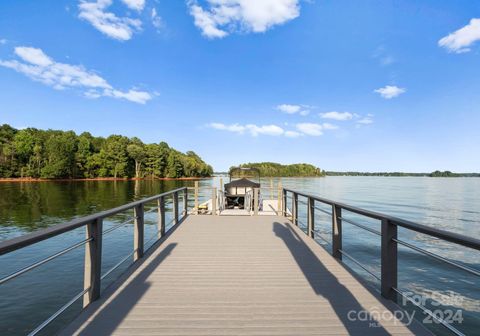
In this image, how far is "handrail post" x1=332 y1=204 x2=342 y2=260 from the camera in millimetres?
4148

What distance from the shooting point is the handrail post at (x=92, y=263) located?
273 cm

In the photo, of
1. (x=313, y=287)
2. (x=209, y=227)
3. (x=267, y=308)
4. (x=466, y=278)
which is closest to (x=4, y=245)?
(x=267, y=308)

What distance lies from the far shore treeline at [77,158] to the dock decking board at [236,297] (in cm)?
6689

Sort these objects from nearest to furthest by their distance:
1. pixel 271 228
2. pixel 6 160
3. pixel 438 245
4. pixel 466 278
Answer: pixel 271 228, pixel 466 278, pixel 438 245, pixel 6 160

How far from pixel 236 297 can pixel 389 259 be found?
1.67 metres

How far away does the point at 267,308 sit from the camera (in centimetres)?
267

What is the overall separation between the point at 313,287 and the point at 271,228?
3.61 meters

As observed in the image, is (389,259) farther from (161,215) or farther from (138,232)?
(161,215)

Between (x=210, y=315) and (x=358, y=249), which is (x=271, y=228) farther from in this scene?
(x=358, y=249)

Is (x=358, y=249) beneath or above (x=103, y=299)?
beneath

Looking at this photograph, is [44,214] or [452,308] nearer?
[452,308]

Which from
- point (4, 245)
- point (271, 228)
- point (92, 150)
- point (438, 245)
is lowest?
point (438, 245)

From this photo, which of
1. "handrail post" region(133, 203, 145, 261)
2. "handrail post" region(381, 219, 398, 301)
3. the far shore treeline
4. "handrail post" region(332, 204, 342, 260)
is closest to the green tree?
the far shore treeline

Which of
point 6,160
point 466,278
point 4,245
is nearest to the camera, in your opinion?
point 4,245
